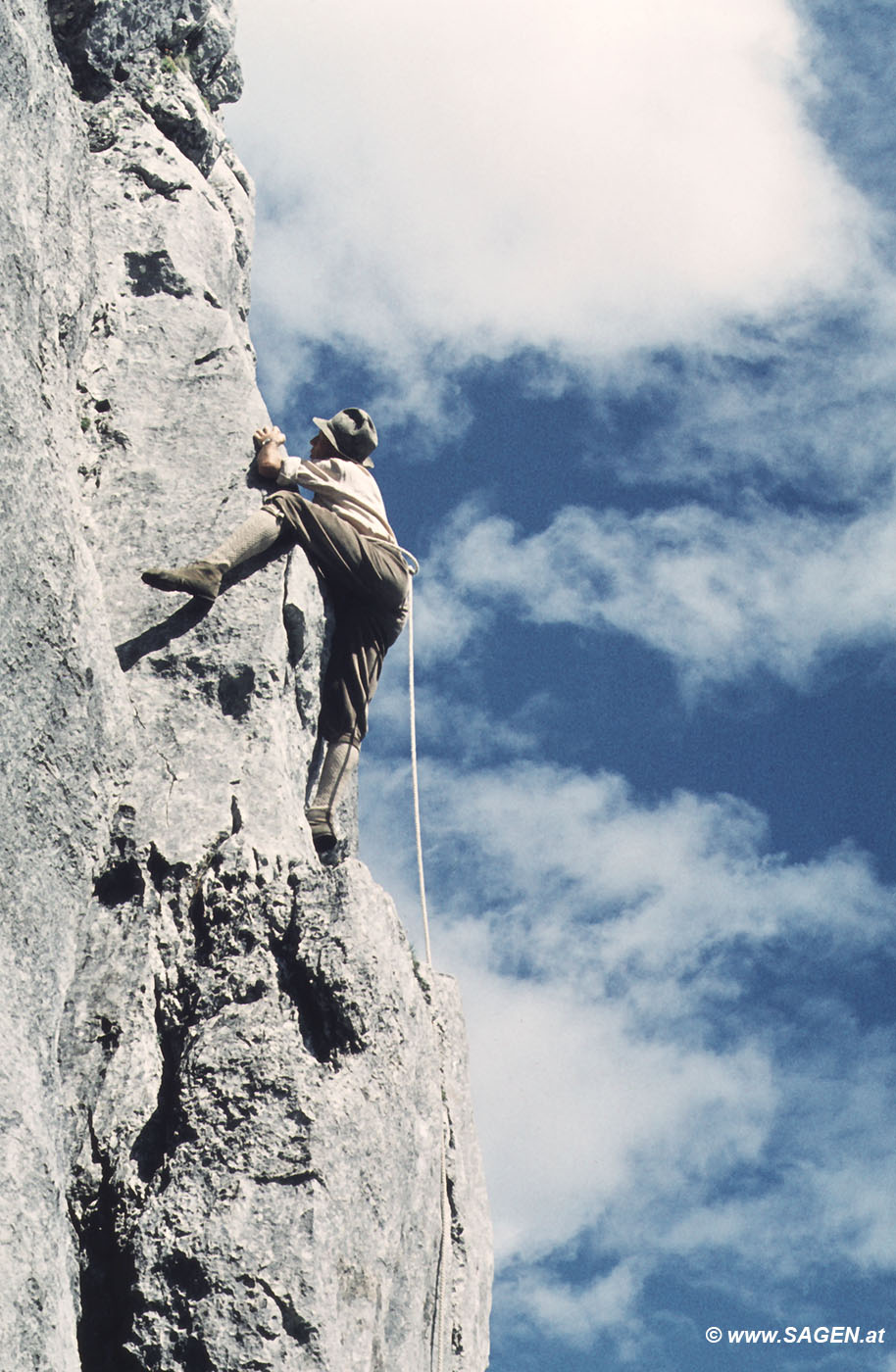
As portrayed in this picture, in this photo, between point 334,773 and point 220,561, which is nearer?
point 220,561

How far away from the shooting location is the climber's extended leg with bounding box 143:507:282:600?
8617mm

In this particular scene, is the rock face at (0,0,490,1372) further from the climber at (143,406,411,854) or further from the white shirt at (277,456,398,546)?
the white shirt at (277,456,398,546)

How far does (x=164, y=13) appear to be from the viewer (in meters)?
11.5

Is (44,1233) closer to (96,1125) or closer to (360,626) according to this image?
(96,1125)

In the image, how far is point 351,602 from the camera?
32.7 feet

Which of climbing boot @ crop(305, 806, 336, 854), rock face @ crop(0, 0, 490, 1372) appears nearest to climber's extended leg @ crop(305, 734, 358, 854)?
climbing boot @ crop(305, 806, 336, 854)

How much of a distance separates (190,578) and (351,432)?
7.21 feet

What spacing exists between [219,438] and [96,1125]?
455cm

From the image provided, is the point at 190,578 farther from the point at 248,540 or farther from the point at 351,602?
the point at 351,602

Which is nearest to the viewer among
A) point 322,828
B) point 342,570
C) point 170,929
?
point 170,929

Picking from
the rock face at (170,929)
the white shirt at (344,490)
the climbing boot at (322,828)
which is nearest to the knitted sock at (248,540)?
the rock face at (170,929)

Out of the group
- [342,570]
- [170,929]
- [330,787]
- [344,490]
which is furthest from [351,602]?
[170,929]

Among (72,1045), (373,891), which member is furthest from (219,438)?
(72,1045)

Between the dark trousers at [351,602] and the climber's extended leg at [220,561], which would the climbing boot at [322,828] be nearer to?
the dark trousers at [351,602]
